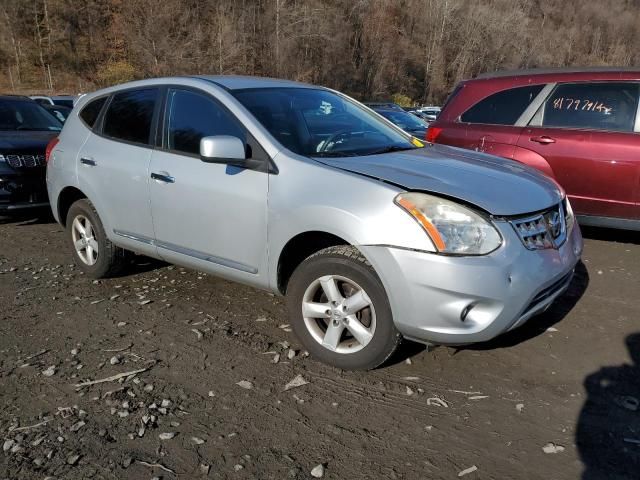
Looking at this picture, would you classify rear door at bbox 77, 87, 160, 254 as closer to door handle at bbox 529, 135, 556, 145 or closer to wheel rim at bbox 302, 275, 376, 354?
wheel rim at bbox 302, 275, 376, 354

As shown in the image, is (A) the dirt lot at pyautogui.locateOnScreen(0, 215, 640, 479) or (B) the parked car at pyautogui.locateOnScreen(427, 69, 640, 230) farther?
(B) the parked car at pyautogui.locateOnScreen(427, 69, 640, 230)

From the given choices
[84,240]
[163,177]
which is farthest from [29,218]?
[163,177]

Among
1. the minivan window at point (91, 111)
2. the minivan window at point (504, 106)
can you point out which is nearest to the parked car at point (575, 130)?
the minivan window at point (504, 106)

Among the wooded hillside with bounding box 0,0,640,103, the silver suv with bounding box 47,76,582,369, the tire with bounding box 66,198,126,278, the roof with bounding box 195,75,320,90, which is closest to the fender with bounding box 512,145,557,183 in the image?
the silver suv with bounding box 47,76,582,369

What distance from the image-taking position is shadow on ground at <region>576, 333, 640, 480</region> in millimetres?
2328

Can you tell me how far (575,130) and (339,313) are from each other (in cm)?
361

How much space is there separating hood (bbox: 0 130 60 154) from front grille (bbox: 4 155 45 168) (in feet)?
0.23

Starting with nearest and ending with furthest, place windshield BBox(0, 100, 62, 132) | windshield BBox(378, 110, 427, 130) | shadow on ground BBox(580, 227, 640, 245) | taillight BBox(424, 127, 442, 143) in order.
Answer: shadow on ground BBox(580, 227, 640, 245) < taillight BBox(424, 127, 442, 143) < windshield BBox(0, 100, 62, 132) < windshield BBox(378, 110, 427, 130)

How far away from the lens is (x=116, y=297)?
14.1 ft

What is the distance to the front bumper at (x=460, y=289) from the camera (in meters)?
2.65

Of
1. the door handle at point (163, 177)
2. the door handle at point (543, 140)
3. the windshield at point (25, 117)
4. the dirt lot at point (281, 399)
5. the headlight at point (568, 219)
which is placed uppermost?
the door handle at point (543, 140)

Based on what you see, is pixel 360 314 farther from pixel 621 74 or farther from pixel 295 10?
pixel 295 10

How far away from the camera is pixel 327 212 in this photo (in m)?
2.98

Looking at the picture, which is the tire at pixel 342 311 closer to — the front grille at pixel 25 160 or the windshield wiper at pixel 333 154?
the windshield wiper at pixel 333 154
